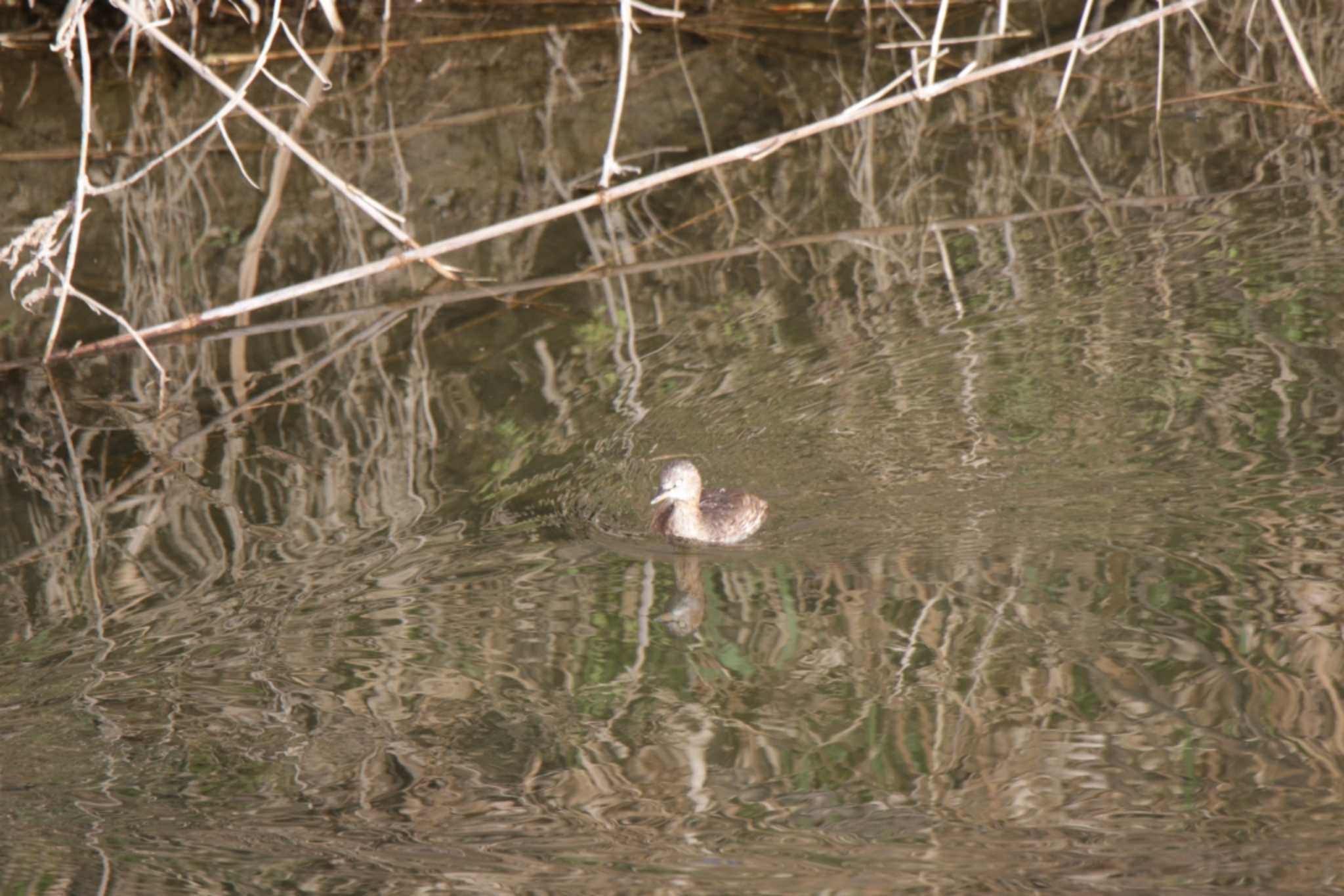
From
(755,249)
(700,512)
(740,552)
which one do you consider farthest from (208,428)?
(755,249)

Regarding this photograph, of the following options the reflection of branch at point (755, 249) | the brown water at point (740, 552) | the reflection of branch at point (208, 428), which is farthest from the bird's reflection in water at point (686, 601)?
the reflection of branch at point (755, 249)

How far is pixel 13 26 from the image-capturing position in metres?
12.8

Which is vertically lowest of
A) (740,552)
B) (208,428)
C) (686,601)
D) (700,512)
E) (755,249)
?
(686,601)

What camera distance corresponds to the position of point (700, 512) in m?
6.25

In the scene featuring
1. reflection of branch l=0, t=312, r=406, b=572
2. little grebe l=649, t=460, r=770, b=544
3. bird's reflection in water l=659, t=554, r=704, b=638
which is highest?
reflection of branch l=0, t=312, r=406, b=572

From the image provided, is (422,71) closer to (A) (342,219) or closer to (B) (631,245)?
(A) (342,219)

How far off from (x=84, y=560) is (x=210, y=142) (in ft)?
18.4

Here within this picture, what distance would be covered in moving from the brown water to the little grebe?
0.09 meters

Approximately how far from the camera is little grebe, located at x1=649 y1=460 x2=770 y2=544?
6168mm

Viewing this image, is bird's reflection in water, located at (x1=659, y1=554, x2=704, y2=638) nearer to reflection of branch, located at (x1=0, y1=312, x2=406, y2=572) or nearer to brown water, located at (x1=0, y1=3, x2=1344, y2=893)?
brown water, located at (x1=0, y1=3, x2=1344, y2=893)

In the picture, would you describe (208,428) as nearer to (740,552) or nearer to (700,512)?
(700,512)

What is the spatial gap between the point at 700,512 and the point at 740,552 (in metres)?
0.24

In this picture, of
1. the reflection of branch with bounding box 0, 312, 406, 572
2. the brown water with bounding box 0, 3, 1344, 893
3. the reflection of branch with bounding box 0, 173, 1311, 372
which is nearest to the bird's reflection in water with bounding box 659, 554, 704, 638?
the brown water with bounding box 0, 3, 1344, 893

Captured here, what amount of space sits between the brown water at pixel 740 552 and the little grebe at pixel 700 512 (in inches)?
3.5
